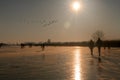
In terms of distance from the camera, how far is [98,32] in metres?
140

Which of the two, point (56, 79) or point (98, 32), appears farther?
point (98, 32)

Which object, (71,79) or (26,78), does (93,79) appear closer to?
(71,79)

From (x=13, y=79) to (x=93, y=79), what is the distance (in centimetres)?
440

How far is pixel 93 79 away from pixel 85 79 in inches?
18.0

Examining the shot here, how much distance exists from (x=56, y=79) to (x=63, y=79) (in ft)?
1.27

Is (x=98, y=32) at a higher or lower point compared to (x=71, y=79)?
higher

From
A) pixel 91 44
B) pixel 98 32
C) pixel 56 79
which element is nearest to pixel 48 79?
pixel 56 79

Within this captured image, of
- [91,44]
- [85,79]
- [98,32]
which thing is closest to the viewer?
[85,79]

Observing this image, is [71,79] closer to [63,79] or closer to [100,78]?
[63,79]

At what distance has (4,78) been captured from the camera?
15.2 metres

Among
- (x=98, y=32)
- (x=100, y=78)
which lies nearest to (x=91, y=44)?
(x=100, y=78)

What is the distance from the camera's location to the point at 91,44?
41750 mm

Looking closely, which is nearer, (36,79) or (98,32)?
(36,79)

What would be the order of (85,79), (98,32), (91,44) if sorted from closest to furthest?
1. (85,79)
2. (91,44)
3. (98,32)
